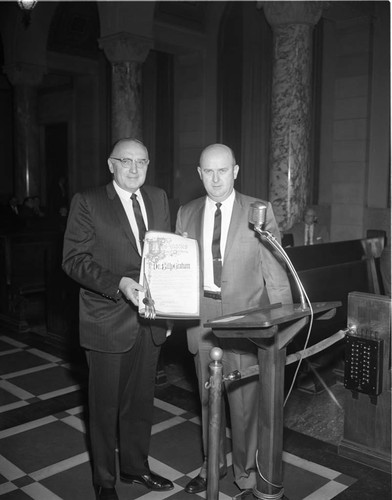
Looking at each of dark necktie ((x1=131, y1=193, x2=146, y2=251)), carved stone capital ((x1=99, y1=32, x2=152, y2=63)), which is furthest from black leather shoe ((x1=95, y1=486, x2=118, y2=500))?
carved stone capital ((x1=99, y1=32, x2=152, y2=63))

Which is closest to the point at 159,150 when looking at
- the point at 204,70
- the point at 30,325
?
the point at 204,70

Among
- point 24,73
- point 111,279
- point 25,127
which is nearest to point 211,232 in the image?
point 111,279

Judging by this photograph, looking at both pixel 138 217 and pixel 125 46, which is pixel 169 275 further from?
pixel 125 46

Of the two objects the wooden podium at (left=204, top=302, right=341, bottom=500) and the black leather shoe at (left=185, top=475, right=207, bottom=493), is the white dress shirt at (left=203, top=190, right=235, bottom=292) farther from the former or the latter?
the black leather shoe at (left=185, top=475, right=207, bottom=493)

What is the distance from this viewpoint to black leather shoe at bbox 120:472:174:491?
10.5ft

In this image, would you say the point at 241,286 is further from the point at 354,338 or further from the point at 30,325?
the point at 30,325

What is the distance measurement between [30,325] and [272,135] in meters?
4.15

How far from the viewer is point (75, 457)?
3648 millimetres

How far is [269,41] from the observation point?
11.9 metres

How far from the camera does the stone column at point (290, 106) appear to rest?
7.68 meters

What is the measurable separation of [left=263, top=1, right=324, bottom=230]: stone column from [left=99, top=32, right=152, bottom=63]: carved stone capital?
3.22m

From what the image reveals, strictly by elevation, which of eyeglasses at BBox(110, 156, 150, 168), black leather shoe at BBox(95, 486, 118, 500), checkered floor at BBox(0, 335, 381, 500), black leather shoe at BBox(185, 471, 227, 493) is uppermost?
eyeglasses at BBox(110, 156, 150, 168)

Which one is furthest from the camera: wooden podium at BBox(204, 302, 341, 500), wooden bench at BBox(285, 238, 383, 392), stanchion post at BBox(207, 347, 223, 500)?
wooden bench at BBox(285, 238, 383, 392)

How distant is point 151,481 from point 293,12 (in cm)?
643
